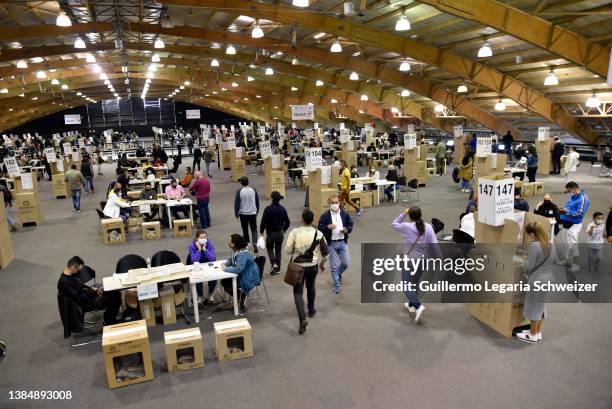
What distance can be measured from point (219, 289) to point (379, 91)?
21.0 m

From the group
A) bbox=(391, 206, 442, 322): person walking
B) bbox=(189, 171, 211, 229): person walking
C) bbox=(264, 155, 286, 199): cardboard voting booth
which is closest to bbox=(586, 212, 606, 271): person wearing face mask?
bbox=(391, 206, 442, 322): person walking

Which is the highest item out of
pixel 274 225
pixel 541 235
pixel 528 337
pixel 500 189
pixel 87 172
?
pixel 500 189

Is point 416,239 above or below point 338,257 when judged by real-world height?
→ above

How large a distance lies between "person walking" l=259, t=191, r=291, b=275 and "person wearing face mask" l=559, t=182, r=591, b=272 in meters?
4.42

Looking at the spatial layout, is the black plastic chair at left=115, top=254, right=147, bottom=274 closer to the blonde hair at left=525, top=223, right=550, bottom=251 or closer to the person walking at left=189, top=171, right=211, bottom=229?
the person walking at left=189, top=171, right=211, bottom=229

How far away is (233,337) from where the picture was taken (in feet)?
16.8

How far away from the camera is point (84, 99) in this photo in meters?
43.4

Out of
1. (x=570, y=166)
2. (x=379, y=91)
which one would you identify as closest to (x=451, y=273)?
(x=570, y=166)

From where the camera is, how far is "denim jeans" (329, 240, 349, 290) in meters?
6.44

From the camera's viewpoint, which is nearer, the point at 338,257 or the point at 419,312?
the point at 419,312

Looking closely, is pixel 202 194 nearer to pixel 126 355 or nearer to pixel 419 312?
pixel 126 355

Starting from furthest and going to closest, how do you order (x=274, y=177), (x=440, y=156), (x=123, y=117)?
(x=123, y=117) < (x=440, y=156) < (x=274, y=177)

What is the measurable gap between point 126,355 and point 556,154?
18.3m

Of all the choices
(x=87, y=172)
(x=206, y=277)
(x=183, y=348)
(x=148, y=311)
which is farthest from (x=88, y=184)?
(x=183, y=348)
